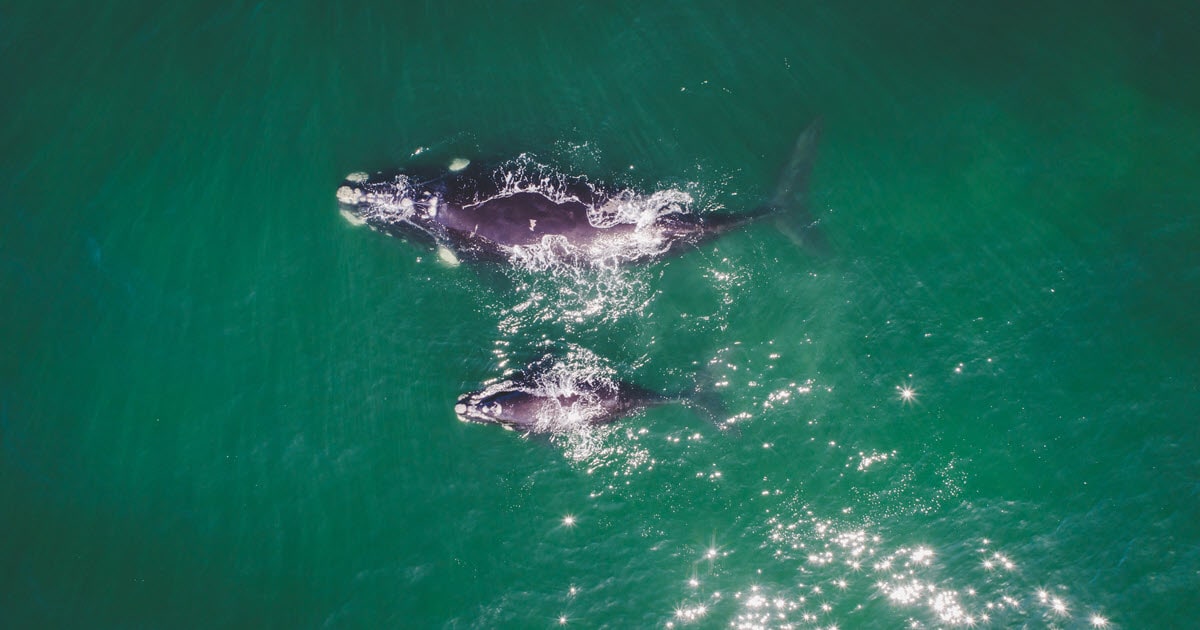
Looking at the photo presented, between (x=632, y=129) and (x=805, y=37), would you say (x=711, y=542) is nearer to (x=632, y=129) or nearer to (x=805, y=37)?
(x=632, y=129)

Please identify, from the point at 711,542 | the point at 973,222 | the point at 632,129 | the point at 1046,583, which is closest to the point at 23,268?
the point at 632,129

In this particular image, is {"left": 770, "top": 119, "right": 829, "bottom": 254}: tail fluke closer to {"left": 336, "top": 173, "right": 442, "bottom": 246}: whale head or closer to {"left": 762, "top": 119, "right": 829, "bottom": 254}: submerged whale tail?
{"left": 762, "top": 119, "right": 829, "bottom": 254}: submerged whale tail

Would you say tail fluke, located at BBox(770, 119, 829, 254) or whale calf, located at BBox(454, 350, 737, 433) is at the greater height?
tail fluke, located at BBox(770, 119, 829, 254)

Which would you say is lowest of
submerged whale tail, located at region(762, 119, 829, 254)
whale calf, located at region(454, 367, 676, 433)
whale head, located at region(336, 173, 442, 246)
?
whale calf, located at region(454, 367, 676, 433)

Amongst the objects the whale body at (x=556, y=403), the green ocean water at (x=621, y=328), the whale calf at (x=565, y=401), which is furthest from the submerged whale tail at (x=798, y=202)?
the whale body at (x=556, y=403)

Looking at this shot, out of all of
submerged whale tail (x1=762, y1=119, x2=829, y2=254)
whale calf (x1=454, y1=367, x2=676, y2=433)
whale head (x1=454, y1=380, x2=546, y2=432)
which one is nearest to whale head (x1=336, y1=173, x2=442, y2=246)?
whale head (x1=454, y1=380, x2=546, y2=432)

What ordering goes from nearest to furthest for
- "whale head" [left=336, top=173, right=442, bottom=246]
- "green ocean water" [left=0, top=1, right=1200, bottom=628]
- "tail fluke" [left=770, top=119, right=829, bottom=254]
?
"green ocean water" [left=0, top=1, right=1200, bottom=628] < "tail fluke" [left=770, top=119, right=829, bottom=254] < "whale head" [left=336, top=173, right=442, bottom=246]
